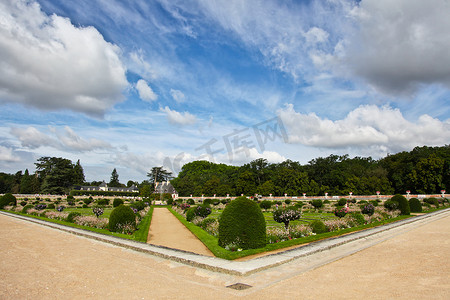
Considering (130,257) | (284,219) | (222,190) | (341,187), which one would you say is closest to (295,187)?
(341,187)

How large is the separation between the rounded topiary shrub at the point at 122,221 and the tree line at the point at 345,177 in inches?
1940

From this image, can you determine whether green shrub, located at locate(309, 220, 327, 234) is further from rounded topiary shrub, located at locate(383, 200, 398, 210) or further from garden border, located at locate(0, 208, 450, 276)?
rounded topiary shrub, located at locate(383, 200, 398, 210)

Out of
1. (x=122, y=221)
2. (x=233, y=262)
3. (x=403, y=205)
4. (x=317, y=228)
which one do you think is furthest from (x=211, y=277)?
(x=403, y=205)

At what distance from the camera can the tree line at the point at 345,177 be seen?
160 ft

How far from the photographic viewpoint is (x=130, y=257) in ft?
26.8

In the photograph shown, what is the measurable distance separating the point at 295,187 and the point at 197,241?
167ft

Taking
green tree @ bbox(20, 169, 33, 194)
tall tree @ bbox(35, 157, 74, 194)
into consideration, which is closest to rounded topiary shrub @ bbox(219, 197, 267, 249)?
tall tree @ bbox(35, 157, 74, 194)

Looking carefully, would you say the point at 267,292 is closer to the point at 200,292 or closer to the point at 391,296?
the point at 200,292

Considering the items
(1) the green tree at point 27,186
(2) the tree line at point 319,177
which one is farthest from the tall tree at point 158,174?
(1) the green tree at point 27,186

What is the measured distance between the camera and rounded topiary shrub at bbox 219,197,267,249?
32.6 ft

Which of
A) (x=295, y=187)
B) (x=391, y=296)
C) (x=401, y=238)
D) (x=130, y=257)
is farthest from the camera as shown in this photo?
(x=295, y=187)

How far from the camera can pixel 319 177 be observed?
70125 millimetres

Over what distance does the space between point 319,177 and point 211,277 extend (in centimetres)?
6839

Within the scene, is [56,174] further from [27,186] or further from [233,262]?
[233,262]
